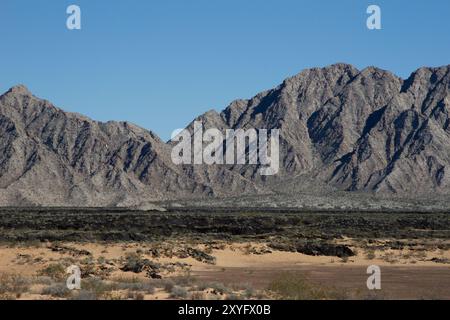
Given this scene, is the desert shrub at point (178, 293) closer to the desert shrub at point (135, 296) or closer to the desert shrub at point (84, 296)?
the desert shrub at point (135, 296)

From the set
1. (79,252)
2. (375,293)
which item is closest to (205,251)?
(79,252)

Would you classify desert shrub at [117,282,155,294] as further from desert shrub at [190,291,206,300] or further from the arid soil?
desert shrub at [190,291,206,300]

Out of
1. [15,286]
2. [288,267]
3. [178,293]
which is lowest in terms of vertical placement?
[288,267]

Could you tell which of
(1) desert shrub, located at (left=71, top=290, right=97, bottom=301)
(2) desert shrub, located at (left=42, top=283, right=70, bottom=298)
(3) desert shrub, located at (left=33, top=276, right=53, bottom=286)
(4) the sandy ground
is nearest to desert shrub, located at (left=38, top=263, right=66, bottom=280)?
(4) the sandy ground

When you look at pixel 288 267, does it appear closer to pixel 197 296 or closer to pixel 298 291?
pixel 298 291

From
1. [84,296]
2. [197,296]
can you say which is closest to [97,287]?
[84,296]

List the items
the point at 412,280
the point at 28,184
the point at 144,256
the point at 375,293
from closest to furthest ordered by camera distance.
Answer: the point at 375,293, the point at 412,280, the point at 144,256, the point at 28,184

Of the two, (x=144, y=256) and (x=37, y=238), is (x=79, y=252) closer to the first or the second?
(x=144, y=256)
